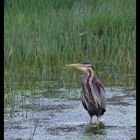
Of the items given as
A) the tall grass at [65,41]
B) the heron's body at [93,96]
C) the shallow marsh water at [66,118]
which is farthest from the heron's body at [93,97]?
the tall grass at [65,41]

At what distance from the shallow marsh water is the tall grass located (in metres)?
0.47

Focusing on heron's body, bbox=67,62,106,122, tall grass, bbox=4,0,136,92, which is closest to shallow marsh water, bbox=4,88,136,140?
heron's body, bbox=67,62,106,122

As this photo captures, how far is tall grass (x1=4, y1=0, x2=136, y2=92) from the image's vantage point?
23.8 ft

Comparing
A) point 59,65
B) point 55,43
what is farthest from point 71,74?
point 55,43

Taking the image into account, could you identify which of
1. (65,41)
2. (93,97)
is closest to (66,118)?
(93,97)

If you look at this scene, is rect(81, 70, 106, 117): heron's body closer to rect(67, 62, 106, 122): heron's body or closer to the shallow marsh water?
rect(67, 62, 106, 122): heron's body

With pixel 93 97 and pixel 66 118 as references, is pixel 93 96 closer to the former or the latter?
pixel 93 97

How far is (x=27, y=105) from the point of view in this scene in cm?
595

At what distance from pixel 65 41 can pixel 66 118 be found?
311cm

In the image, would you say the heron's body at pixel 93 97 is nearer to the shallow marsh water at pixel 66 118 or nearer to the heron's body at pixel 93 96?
the heron's body at pixel 93 96

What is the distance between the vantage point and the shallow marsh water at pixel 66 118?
493 cm

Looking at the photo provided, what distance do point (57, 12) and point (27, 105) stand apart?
4.45 metres

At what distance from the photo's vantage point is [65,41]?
8.48 meters

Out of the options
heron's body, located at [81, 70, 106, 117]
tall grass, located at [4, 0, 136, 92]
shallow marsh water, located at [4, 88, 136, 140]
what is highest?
tall grass, located at [4, 0, 136, 92]
